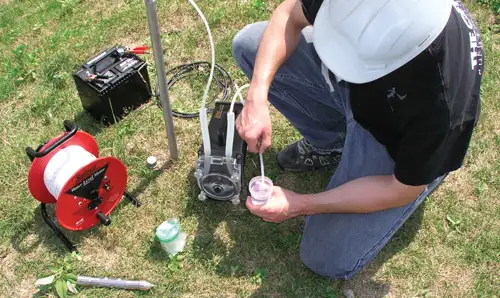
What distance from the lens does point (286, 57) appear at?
9.61 ft

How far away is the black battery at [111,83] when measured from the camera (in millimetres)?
3523

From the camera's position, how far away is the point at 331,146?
3473 millimetres

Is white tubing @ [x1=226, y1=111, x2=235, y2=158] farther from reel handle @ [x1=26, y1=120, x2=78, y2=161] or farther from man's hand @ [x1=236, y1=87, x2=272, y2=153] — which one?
reel handle @ [x1=26, y1=120, x2=78, y2=161]

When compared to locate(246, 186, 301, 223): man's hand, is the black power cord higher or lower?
lower

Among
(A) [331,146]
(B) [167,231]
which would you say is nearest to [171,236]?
(B) [167,231]

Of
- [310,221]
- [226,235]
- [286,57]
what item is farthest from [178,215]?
[286,57]

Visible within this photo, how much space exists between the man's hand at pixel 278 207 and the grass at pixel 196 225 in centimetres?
64

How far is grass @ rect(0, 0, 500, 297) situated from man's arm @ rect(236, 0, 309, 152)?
83 cm

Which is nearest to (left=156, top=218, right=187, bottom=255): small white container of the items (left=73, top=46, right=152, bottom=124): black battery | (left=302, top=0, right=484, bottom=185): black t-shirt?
(left=73, top=46, right=152, bottom=124): black battery

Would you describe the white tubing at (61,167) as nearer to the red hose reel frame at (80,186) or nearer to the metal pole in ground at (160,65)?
the red hose reel frame at (80,186)

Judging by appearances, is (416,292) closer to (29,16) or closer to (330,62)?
(330,62)

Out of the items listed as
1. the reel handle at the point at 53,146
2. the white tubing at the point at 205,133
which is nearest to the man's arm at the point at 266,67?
the white tubing at the point at 205,133

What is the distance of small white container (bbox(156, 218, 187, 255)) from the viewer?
3039 mm

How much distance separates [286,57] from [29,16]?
10.0 feet
